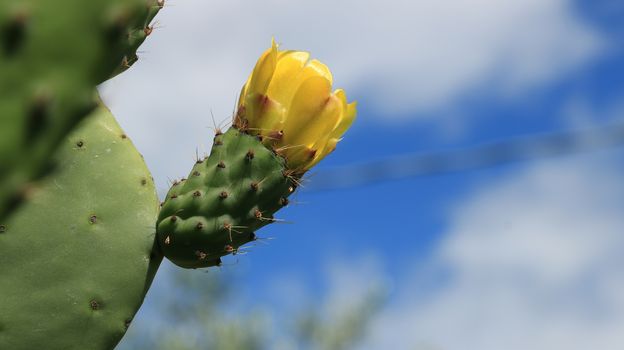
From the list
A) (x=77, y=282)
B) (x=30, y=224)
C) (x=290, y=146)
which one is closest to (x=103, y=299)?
(x=77, y=282)

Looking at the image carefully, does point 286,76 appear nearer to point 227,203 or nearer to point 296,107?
point 296,107

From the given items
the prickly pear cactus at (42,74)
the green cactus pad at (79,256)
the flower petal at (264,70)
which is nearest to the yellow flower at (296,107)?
the flower petal at (264,70)

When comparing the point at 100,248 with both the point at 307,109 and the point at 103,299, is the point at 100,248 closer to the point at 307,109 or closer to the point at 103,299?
the point at 103,299

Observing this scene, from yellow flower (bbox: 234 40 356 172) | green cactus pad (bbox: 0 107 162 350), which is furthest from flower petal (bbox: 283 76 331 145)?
green cactus pad (bbox: 0 107 162 350)

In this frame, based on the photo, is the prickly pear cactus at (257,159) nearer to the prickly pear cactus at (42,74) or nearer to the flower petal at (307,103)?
the flower petal at (307,103)

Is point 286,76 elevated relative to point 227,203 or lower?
elevated

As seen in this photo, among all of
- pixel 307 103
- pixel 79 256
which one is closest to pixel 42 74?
pixel 307 103

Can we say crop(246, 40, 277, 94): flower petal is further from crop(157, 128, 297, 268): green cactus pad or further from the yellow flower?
crop(157, 128, 297, 268): green cactus pad
